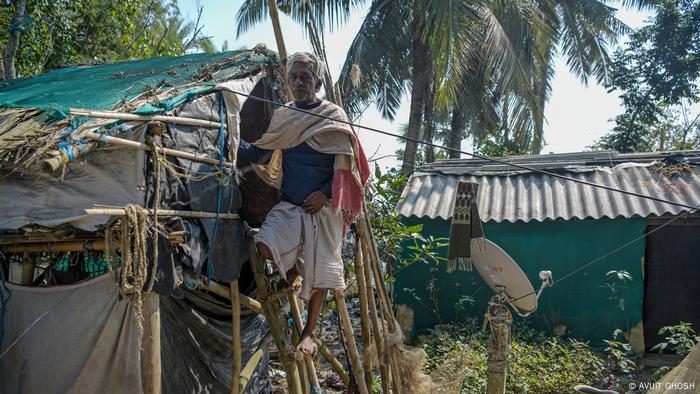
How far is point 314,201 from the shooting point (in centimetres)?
374

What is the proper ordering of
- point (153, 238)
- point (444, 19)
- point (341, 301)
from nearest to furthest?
point (153, 238) < point (341, 301) < point (444, 19)

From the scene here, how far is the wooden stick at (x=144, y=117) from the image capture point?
298 cm

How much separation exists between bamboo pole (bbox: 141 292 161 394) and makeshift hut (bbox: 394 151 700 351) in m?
5.53

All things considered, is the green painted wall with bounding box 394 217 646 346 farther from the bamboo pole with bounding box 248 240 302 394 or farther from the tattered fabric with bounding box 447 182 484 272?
the bamboo pole with bounding box 248 240 302 394

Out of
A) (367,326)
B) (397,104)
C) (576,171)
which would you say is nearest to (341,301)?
(367,326)

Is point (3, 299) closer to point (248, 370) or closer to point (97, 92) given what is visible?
point (97, 92)

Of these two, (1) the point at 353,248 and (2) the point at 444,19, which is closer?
(1) the point at 353,248

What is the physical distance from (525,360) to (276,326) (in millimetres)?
3625

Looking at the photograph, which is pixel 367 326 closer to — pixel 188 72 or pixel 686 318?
pixel 188 72

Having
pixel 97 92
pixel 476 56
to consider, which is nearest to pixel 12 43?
pixel 97 92

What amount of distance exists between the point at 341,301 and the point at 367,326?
0.46 metres

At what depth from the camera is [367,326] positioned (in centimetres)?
463

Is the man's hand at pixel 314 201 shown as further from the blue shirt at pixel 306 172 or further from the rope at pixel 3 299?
the rope at pixel 3 299

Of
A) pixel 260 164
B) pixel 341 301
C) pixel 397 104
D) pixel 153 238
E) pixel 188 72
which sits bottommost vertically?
pixel 341 301
